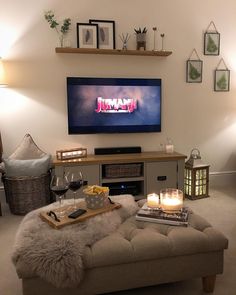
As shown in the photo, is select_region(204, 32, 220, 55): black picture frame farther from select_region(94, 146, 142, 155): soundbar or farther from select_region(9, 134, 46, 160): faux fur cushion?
select_region(9, 134, 46, 160): faux fur cushion

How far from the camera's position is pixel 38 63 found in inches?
137

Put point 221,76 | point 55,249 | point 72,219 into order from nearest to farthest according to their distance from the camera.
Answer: point 55,249, point 72,219, point 221,76

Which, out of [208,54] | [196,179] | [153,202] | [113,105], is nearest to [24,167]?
[113,105]

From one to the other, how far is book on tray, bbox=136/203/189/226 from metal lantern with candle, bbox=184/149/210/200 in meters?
1.61

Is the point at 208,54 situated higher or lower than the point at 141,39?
lower

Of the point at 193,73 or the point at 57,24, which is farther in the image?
the point at 193,73

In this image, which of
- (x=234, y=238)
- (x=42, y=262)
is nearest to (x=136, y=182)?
(x=234, y=238)

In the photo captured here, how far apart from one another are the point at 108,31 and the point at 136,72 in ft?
1.98

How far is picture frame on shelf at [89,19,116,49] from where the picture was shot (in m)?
3.55

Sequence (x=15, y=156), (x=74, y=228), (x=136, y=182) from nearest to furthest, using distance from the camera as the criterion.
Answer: (x=74, y=228) → (x=15, y=156) → (x=136, y=182)

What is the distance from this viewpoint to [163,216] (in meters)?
1.86

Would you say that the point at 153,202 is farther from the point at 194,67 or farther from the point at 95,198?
the point at 194,67

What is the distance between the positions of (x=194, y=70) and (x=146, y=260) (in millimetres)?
2919

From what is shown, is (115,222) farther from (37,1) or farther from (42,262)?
(37,1)
